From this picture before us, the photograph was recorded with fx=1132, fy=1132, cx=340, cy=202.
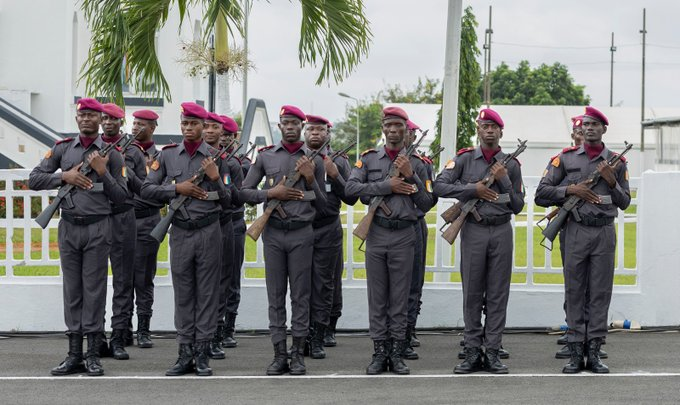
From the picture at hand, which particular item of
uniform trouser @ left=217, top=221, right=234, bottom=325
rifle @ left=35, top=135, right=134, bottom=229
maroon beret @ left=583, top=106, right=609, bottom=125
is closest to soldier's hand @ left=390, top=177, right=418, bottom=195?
maroon beret @ left=583, top=106, right=609, bottom=125

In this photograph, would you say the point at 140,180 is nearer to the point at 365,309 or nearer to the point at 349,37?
the point at 365,309

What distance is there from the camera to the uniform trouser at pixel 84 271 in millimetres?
9250

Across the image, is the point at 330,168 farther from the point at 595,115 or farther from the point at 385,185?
the point at 595,115

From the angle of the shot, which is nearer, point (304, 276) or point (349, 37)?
point (304, 276)

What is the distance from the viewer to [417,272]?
1062 centimetres

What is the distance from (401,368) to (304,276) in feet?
3.59

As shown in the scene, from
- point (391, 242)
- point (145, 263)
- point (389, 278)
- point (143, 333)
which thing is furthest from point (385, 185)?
point (143, 333)

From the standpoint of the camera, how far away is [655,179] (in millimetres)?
11727

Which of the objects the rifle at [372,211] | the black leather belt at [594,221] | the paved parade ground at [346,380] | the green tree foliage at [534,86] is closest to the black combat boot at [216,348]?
the paved parade ground at [346,380]

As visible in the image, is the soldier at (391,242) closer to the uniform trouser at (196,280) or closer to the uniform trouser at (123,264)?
the uniform trouser at (196,280)

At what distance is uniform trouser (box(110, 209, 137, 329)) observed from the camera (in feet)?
33.8

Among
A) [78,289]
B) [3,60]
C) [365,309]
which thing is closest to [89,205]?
[78,289]

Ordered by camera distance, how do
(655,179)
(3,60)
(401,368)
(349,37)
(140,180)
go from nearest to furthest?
(401,368) → (140,180) → (655,179) → (349,37) → (3,60)

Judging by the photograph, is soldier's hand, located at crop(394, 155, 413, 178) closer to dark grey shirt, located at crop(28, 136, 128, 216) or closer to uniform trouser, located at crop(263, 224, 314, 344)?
uniform trouser, located at crop(263, 224, 314, 344)
